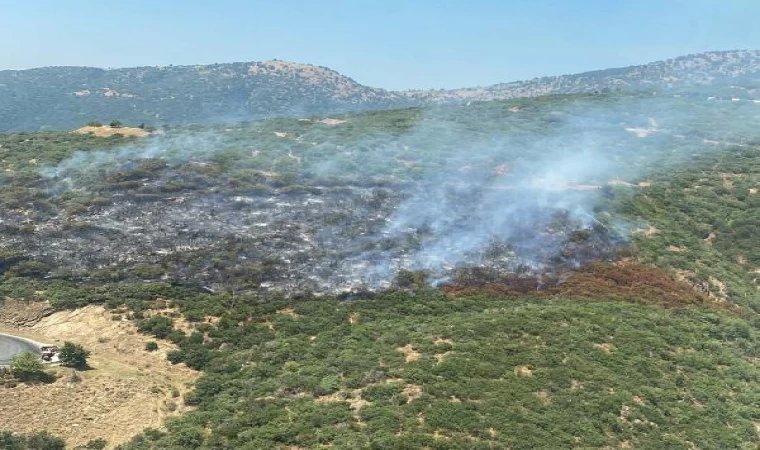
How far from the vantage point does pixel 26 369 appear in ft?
86.5

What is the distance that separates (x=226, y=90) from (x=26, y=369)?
167 m

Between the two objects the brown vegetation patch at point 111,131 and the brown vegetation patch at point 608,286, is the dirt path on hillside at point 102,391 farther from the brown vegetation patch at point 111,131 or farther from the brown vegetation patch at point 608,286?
the brown vegetation patch at point 111,131

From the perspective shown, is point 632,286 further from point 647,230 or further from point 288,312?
point 288,312

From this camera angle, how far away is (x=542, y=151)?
70625 millimetres

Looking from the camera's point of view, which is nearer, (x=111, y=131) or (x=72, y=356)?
(x=72, y=356)

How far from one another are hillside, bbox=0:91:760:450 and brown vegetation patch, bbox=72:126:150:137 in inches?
96.5

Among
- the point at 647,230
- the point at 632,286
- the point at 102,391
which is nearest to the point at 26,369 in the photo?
the point at 102,391

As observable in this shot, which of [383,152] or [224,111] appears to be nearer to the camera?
[383,152]

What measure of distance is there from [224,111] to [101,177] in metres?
117

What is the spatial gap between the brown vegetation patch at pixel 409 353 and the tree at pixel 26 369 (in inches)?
715

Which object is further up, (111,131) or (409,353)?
(111,131)

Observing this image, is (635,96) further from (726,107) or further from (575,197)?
(575,197)

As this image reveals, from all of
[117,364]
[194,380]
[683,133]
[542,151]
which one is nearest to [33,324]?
[117,364]

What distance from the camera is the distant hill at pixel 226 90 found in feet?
506
